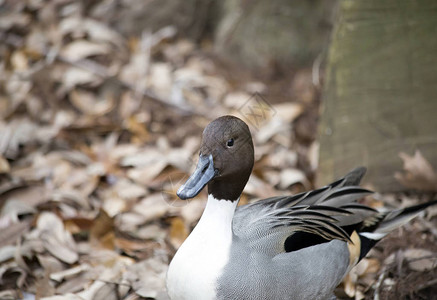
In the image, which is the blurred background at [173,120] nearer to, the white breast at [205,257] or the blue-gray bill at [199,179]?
the white breast at [205,257]

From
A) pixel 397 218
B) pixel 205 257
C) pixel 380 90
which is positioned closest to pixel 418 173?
pixel 380 90

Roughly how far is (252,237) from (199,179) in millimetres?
414

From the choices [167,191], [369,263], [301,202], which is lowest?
[369,263]

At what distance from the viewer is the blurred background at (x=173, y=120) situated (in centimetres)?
309

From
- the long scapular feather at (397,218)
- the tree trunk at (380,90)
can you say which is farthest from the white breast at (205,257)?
the tree trunk at (380,90)

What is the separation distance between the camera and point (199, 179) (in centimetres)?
223

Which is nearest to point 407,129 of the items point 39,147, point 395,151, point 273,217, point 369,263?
point 395,151

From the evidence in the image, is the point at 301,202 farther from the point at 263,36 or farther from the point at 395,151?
the point at 263,36

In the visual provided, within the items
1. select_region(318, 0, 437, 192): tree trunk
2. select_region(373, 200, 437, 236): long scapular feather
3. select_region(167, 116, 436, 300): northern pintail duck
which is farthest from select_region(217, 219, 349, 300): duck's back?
select_region(318, 0, 437, 192): tree trunk

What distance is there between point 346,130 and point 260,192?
0.61m

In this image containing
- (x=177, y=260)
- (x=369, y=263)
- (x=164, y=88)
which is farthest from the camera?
(x=164, y=88)

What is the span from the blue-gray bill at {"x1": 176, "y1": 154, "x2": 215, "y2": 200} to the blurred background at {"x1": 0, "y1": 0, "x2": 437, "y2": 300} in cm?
73

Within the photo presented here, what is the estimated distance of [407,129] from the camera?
3.50 metres

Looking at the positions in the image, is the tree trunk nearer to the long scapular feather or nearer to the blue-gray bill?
the long scapular feather
